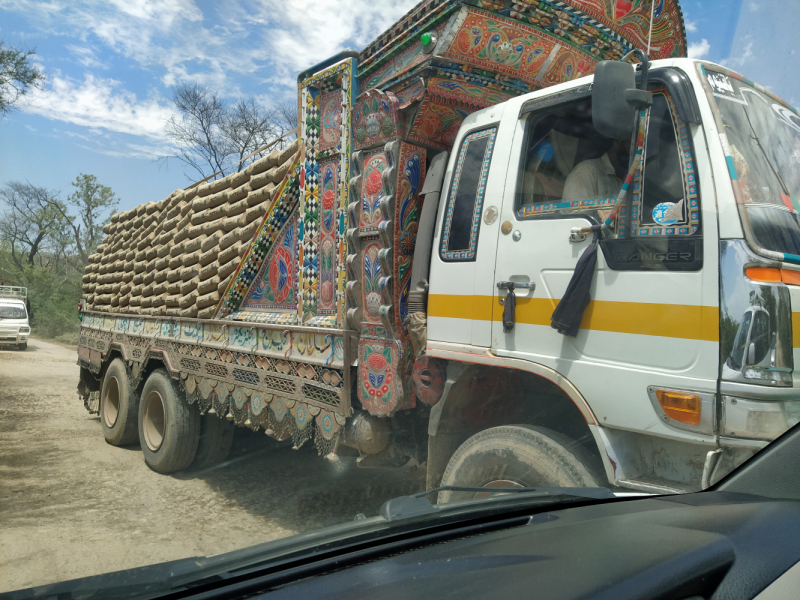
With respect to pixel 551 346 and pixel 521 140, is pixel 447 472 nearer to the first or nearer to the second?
pixel 551 346

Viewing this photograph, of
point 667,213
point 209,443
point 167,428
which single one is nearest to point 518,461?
point 667,213

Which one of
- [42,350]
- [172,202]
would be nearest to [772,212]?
[172,202]

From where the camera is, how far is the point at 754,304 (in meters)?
1.78

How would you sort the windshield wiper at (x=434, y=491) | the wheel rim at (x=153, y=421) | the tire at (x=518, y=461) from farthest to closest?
1. the wheel rim at (x=153, y=421)
2. the tire at (x=518, y=461)
3. the windshield wiper at (x=434, y=491)

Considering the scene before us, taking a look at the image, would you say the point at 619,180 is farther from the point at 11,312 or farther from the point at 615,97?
the point at 11,312

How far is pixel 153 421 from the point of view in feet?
18.2

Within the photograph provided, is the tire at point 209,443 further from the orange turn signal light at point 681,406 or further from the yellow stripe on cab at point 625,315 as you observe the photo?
the orange turn signal light at point 681,406

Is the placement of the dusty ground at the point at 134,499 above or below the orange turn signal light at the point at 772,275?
below

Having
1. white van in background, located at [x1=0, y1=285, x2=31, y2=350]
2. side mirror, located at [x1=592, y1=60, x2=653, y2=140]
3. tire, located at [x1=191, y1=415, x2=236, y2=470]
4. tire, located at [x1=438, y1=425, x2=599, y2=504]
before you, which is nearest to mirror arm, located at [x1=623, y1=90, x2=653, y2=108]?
side mirror, located at [x1=592, y1=60, x2=653, y2=140]

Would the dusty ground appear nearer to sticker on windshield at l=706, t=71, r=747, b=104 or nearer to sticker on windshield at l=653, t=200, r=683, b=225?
sticker on windshield at l=653, t=200, r=683, b=225

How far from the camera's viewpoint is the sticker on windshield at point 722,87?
209 centimetres

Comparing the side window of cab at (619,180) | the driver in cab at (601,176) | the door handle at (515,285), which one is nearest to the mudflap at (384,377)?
the door handle at (515,285)

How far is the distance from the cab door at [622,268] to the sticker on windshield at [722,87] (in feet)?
0.52

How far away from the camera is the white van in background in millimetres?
16453
